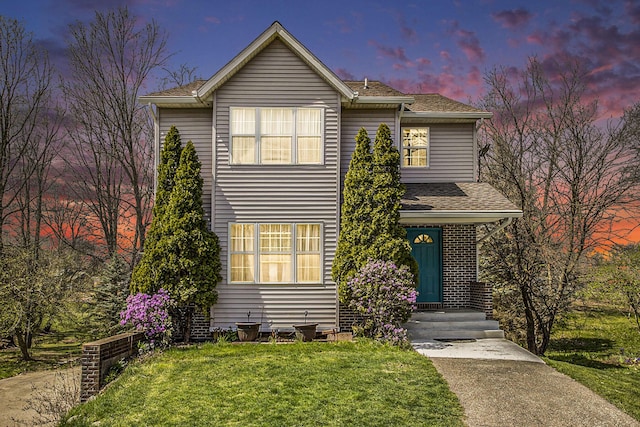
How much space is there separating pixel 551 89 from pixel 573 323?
10104 mm

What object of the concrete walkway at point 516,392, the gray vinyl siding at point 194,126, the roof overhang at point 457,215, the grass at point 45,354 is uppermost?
the gray vinyl siding at point 194,126

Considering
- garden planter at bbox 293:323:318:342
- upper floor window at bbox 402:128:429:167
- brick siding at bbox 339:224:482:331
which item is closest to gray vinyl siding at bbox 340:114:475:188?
upper floor window at bbox 402:128:429:167

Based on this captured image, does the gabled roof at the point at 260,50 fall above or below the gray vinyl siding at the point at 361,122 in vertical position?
above

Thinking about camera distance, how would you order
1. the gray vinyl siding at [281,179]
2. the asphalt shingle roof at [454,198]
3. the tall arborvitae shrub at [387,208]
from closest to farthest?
the tall arborvitae shrub at [387,208] < the gray vinyl siding at [281,179] < the asphalt shingle roof at [454,198]

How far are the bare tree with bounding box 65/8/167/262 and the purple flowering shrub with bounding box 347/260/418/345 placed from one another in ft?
44.8

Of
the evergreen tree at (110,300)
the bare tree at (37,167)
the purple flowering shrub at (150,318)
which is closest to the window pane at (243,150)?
the purple flowering shrub at (150,318)

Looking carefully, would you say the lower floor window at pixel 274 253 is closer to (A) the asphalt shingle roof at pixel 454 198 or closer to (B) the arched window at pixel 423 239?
(A) the asphalt shingle roof at pixel 454 198

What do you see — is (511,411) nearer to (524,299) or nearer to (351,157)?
(351,157)

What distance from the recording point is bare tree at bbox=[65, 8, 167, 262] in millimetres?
22312

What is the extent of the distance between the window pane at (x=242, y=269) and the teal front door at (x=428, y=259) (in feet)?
15.4

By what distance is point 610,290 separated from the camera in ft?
47.3

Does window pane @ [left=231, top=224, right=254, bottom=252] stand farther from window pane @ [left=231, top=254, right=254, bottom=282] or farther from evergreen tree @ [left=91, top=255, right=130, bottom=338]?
evergreen tree @ [left=91, top=255, right=130, bottom=338]

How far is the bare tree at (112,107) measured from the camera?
73.2ft

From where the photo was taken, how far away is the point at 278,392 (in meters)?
8.17
